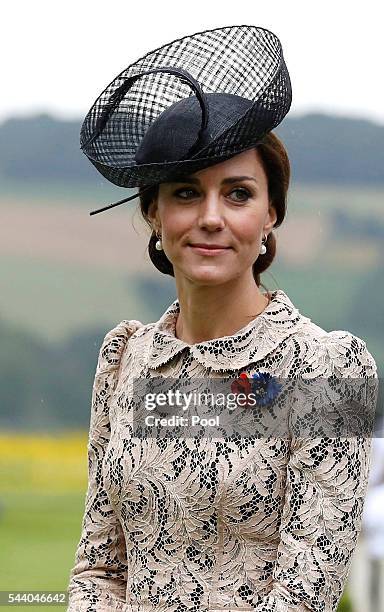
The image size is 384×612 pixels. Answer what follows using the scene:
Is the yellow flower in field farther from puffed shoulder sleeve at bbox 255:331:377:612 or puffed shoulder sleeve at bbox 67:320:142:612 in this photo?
puffed shoulder sleeve at bbox 255:331:377:612

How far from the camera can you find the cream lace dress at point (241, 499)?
1.66 m

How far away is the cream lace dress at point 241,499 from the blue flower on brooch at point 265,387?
0.01 meters

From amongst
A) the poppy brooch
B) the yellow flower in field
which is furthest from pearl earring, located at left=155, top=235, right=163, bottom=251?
the yellow flower in field

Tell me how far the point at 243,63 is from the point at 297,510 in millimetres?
667

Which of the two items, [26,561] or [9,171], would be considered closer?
[26,561]

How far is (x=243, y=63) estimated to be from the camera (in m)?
1.81

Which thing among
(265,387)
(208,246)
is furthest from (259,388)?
(208,246)

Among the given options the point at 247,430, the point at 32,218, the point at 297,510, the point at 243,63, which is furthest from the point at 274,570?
the point at 32,218

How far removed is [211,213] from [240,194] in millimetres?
73

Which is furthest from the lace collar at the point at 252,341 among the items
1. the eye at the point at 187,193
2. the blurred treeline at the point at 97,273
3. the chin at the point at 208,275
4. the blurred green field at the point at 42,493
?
the blurred green field at the point at 42,493

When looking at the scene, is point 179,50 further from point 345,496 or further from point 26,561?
point 26,561

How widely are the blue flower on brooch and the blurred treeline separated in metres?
2.11

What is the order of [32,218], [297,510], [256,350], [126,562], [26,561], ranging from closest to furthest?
1. [297,510]
2. [256,350]
3. [126,562]
4. [26,561]
5. [32,218]

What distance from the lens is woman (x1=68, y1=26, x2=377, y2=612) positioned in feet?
5.49
